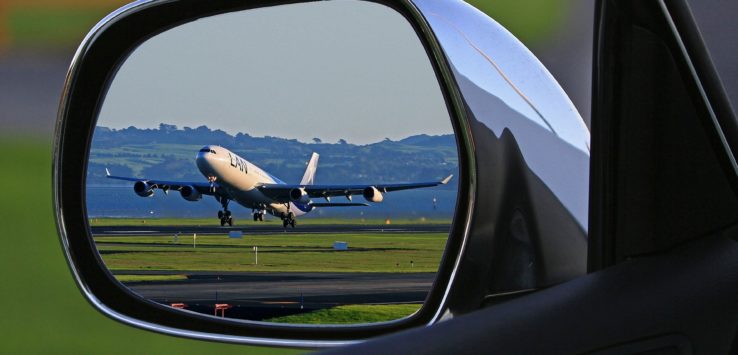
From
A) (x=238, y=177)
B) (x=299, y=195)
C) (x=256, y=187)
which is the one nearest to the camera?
(x=238, y=177)

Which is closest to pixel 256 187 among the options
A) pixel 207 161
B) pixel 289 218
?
pixel 289 218

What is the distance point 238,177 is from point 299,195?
1730 millimetres

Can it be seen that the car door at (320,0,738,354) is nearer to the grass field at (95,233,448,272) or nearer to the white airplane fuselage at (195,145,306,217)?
the grass field at (95,233,448,272)

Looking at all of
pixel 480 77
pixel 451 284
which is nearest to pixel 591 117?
pixel 480 77

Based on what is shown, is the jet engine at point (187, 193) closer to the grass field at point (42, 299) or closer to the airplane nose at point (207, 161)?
the airplane nose at point (207, 161)

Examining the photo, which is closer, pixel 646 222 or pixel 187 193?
pixel 646 222

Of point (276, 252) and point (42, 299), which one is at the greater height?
point (42, 299)

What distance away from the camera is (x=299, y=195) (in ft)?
86.8

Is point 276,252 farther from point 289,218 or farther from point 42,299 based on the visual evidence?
point 42,299

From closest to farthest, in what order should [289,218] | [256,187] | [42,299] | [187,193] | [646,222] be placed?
[646,222] → [42,299] → [187,193] → [256,187] → [289,218]

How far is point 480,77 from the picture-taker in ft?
3.34

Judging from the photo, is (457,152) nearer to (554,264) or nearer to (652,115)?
(554,264)

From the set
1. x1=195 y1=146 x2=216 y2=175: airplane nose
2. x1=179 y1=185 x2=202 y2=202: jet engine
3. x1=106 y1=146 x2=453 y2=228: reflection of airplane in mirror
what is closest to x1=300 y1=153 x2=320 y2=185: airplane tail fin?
x1=106 y1=146 x2=453 y2=228: reflection of airplane in mirror

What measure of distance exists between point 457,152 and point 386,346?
0.45 meters
